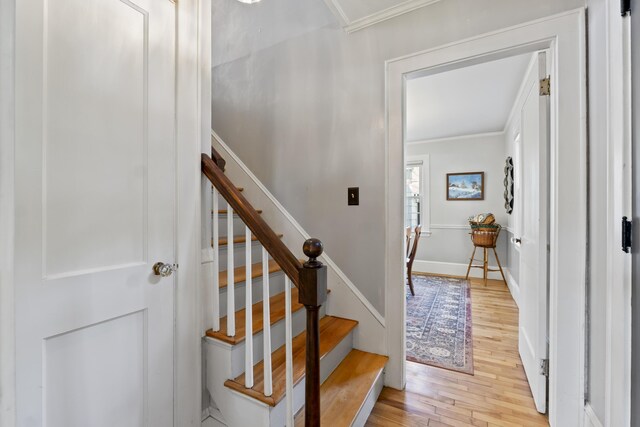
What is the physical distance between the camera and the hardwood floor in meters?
1.57

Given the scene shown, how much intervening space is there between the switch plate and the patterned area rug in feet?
4.35

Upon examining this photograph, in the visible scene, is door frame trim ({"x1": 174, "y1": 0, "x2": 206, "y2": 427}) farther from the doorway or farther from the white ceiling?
the white ceiling

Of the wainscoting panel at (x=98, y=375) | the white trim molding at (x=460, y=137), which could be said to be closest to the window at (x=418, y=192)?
the white trim molding at (x=460, y=137)

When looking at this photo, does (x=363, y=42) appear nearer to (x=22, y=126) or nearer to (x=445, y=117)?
(x=22, y=126)

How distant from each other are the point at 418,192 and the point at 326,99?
12.4 feet

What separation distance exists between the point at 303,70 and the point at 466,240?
4.17 m

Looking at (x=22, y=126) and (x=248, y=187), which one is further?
A: (x=248, y=187)

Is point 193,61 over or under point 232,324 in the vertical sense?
over

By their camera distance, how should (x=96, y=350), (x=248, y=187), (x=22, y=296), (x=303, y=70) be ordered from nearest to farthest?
(x=22, y=296) → (x=96, y=350) → (x=303, y=70) → (x=248, y=187)

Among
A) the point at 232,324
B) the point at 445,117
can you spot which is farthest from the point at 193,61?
the point at 445,117

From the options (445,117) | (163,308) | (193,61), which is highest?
(445,117)

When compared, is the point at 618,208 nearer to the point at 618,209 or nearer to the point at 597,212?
the point at 618,209

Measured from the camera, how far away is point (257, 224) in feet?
3.94

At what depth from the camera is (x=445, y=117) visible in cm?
405
